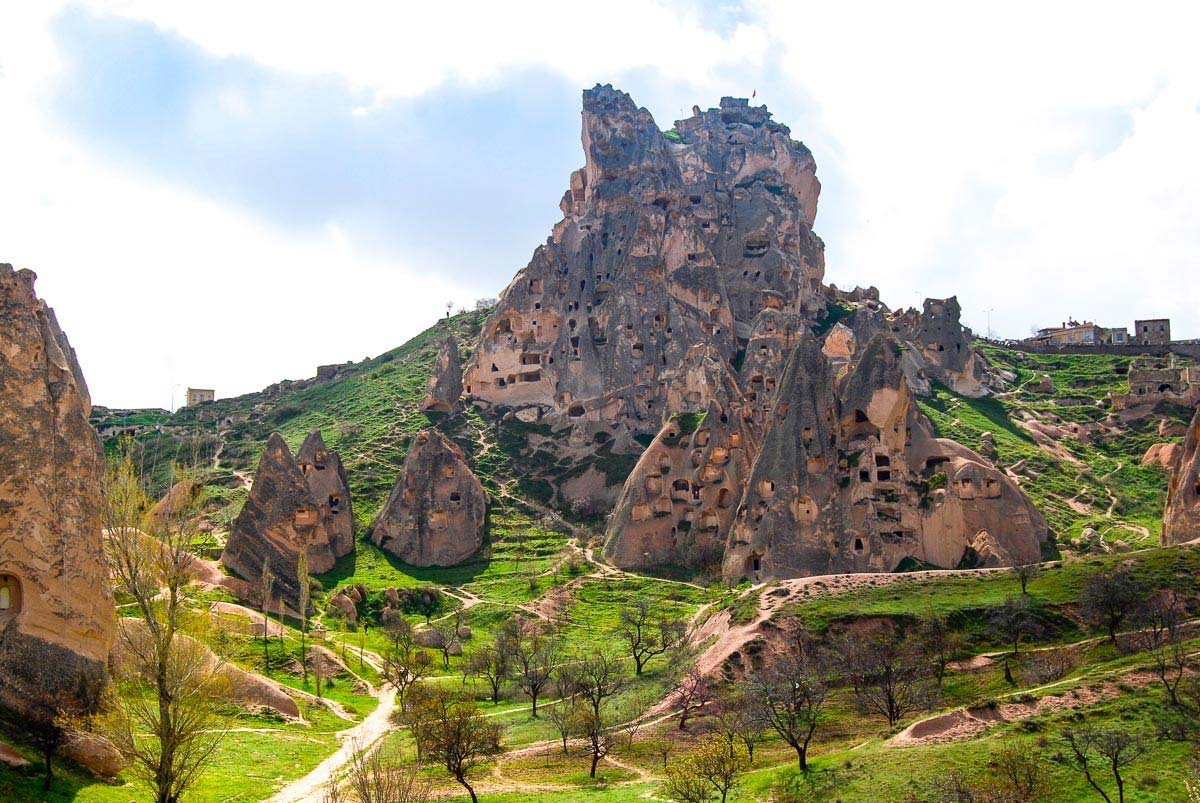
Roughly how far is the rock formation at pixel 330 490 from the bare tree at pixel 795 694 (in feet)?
140

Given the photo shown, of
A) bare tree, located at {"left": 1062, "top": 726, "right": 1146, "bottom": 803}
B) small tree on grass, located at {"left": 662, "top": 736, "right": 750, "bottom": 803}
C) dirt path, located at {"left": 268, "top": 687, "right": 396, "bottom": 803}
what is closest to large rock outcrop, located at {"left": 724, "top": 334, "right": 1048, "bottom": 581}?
dirt path, located at {"left": 268, "top": 687, "right": 396, "bottom": 803}

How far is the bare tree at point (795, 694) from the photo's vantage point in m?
39.7

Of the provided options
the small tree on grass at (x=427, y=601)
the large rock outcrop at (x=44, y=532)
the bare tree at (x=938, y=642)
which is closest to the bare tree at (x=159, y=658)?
the large rock outcrop at (x=44, y=532)

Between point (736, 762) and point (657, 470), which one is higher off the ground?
point (657, 470)

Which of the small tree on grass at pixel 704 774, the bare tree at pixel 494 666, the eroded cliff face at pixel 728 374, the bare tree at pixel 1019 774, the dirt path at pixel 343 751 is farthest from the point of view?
the eroded cliff face at pixel 728 374

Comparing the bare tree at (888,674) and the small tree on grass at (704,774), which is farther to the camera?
the bare tree at (888,674)

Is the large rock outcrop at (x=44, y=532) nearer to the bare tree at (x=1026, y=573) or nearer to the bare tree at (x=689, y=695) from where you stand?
the bare tree at (x=689, y=695)

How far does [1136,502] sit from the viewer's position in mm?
86125

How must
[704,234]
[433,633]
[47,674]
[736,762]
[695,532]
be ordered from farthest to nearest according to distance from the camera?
[704,234]
[695,532]
[433,633]
[736,762]
[47,674]

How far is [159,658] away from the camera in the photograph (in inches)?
1227

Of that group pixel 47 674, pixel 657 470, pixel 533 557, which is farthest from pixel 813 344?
pixel 47 674

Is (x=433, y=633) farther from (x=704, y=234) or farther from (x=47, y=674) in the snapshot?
(x=704, y=234)

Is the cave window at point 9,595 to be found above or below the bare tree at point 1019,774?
above

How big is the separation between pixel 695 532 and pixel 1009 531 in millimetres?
22396
